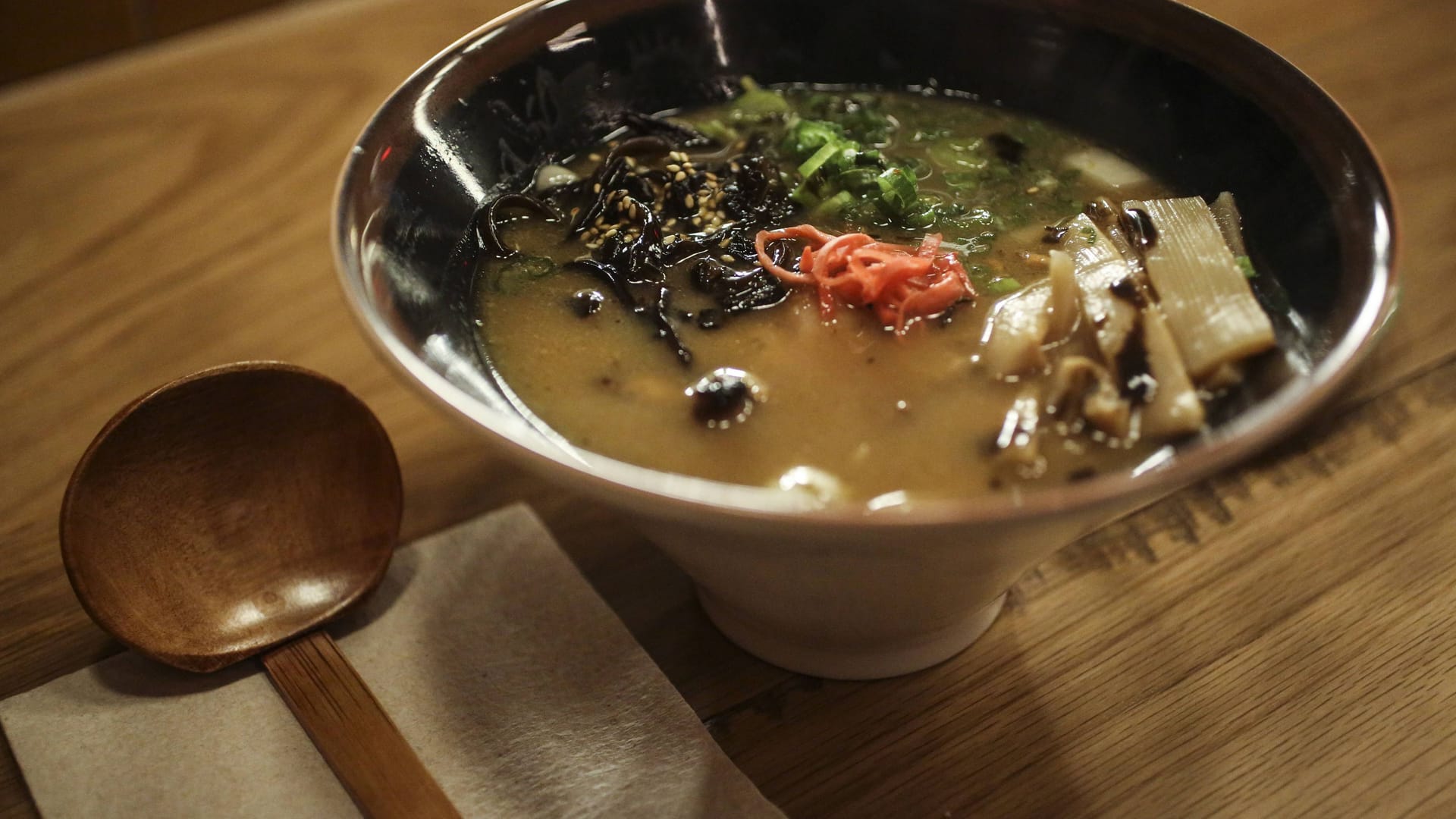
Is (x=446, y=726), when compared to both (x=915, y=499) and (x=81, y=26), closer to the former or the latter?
(x=915, y=499)

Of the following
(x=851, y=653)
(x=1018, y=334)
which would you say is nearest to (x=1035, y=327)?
(x=1018, y=334)

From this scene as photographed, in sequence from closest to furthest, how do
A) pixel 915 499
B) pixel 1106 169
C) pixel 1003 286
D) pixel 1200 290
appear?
pixel 915 499 < pixel 1200 290 < pixel 1003 286 < pixel 1106 169

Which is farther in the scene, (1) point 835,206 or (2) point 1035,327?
(1) point 835,206

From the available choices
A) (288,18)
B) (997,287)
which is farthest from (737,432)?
(288,18)

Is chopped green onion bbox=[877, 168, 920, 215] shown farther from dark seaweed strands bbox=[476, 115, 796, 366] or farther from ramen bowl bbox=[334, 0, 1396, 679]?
ramen bowl bbox=[334, 0, 1396, 679]

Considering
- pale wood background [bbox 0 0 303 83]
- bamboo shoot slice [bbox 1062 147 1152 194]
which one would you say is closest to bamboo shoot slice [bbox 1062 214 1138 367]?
bamboo shoot slice [bbox 1062 147 1152 194]

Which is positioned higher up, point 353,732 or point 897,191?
point 897,191

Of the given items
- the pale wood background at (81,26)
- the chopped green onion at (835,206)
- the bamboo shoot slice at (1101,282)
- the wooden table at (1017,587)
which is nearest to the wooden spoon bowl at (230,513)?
the wooden table at (1017,587)
